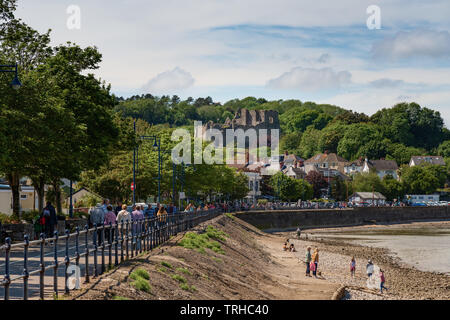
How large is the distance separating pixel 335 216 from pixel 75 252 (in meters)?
102

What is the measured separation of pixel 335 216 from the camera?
116 meters

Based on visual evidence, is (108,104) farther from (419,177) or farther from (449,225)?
(419,177)

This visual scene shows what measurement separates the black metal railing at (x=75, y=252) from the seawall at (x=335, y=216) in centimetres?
6075

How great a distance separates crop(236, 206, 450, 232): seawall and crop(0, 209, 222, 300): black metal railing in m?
60.8

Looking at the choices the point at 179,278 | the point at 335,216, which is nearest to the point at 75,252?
the point at 179,278

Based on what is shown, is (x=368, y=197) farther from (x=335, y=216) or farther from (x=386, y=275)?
(x=386, y=275)

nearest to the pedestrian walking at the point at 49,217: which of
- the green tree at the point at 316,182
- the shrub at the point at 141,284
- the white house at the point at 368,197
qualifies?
the shrub at the point at 141,284

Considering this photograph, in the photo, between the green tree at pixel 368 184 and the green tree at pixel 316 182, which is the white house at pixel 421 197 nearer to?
the green tree at pixel 368 184

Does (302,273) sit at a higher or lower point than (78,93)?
lower

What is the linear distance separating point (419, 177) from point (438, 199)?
10.7 meters

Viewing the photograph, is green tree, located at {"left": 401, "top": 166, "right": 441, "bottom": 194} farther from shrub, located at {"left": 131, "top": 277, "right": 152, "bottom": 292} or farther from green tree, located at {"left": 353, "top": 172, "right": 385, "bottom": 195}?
shrub, located at {"left": 131, "top": 277, "right": 152, "bottom": 292}

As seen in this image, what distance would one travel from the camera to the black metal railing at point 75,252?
1280 cm
